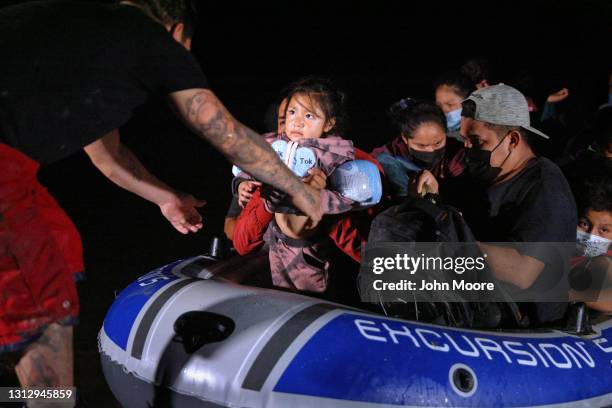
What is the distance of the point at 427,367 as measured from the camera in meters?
2.97

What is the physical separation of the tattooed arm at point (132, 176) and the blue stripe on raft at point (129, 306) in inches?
19.0

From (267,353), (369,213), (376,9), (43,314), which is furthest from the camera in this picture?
(376,9)

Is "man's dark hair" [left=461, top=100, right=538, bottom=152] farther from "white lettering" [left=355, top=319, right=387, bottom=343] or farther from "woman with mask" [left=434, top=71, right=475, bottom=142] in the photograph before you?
"woman with mask" [left=434, top=71, right=475, bottom=142]

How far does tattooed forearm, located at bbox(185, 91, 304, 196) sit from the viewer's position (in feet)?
8.59

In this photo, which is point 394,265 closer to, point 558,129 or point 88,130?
point 88,130

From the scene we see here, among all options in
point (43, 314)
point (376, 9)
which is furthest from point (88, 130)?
point (376, 9)

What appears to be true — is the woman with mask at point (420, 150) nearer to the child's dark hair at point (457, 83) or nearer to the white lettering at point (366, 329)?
the child's dark hair at point (457, 83)

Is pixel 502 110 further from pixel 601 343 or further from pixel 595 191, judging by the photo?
pixel 601 343

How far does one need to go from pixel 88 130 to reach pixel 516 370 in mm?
1748

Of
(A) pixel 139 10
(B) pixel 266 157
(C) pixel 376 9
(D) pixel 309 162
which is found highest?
(A) pixel 139 10

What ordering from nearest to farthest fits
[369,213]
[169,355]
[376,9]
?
[169,355] < [369,213] < [376,9]

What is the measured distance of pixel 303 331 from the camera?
3.04 metres

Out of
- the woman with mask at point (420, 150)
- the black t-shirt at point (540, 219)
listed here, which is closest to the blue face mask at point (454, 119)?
the woman with mask at point (420, 150)

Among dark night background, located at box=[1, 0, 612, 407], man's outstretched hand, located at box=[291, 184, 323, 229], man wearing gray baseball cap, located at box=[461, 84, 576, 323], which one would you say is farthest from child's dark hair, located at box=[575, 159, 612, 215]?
dark night background, located at box=[1, 0, 612, 407]
